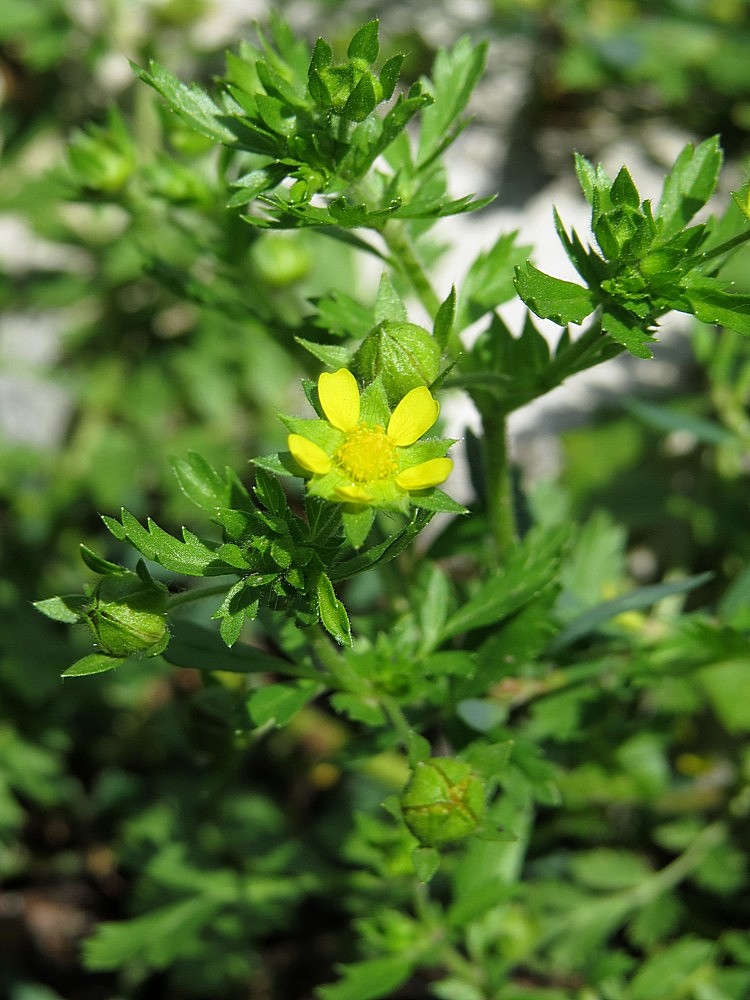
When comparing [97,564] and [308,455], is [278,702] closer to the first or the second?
[97,564]

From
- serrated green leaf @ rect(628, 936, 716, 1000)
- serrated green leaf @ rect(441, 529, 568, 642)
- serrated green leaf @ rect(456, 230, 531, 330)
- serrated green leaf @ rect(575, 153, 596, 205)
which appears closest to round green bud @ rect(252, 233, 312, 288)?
serrated green leaf @ rect(456, 230, 531, 330)

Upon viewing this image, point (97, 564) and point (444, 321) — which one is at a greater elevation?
point (444, 321)

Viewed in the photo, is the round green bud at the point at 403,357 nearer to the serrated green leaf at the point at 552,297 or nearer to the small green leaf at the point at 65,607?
the serrated green leaf at the point at 552,297

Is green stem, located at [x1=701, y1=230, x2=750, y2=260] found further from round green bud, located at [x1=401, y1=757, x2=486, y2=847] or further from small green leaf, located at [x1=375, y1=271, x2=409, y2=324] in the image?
round green bud, located at [x1=401, y1=757, x2=486, y2=847]

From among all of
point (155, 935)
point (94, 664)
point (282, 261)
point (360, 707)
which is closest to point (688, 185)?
point (360, 707)

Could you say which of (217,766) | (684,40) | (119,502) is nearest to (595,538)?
(217,766)

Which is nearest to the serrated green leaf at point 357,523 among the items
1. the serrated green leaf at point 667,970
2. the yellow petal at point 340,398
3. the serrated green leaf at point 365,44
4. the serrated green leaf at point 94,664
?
the yellow petal at point 340,398
